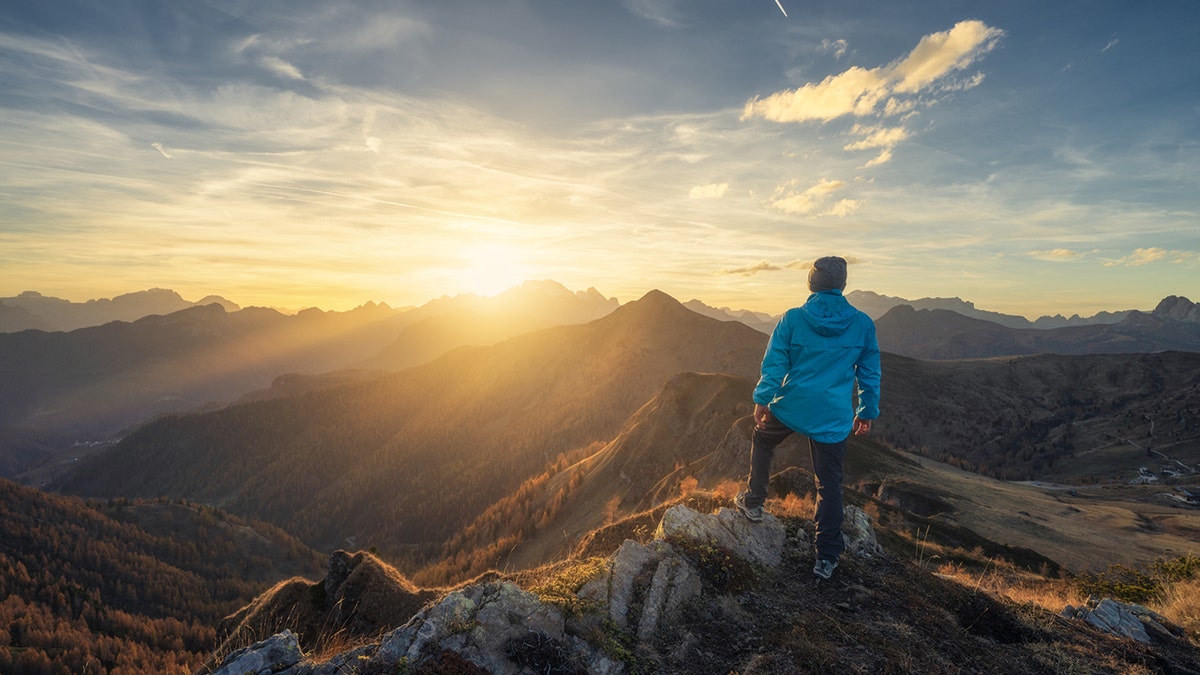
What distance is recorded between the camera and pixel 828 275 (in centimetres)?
816

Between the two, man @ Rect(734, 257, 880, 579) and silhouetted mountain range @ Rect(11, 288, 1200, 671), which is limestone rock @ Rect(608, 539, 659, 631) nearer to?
silhouetted mountain range @ Rect(11, 288, 1200, 671)

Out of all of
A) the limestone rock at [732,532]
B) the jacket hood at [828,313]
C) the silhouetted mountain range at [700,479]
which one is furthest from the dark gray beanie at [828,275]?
the silhouetted mountain range at [700,479]

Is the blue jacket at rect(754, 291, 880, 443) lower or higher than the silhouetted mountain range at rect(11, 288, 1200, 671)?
higher

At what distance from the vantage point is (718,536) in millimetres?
8766

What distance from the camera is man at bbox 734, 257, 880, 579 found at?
785cm

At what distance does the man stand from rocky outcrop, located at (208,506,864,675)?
1.94 meters

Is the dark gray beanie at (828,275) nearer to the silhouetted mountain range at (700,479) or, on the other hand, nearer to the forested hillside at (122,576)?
the silhouetted mountain range at (700,479)

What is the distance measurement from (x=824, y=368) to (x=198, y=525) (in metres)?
153

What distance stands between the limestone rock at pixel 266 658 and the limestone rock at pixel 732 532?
5906 millimetres

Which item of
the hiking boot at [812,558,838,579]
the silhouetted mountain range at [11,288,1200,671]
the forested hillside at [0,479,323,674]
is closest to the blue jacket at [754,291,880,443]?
the hiking boot at [812,558,838,579]

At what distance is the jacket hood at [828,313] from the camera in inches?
308

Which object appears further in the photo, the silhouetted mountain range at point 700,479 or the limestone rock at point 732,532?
the silhouetted mountain range at point 700,479

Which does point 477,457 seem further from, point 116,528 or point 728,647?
point 728,647

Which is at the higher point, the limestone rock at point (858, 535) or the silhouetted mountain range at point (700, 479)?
the limestone rock at point (858, 535)
